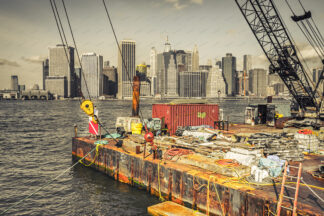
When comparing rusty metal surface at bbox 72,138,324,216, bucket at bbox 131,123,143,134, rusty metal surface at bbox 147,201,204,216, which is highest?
bucket at bbox 131,123,143,134

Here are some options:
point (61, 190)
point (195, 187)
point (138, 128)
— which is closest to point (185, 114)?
point (138, 128)

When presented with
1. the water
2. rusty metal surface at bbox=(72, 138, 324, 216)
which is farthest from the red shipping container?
the water

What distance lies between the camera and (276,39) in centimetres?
3962

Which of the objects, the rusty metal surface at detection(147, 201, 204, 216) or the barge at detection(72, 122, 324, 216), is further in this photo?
the rusty metal surface at detection(147, 201, 204, 216)

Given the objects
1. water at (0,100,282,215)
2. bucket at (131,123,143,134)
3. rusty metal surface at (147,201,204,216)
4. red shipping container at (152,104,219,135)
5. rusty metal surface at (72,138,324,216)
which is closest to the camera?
rusty metal surface at (72,138,324,216)

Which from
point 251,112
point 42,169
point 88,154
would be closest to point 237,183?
point 88,154

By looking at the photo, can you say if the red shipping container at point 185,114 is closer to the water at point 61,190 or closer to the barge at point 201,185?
the barge at point 201,185

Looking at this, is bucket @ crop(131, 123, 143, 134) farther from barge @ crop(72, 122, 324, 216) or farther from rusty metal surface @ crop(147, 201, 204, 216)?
rusty metal surface @ crop(147, 201, 204, 216)

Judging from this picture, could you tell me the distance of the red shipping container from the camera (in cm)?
2823

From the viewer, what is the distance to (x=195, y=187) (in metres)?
14.3

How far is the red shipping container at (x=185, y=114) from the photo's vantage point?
28234mm

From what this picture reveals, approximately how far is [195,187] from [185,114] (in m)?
15.3

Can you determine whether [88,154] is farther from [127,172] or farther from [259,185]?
[259,185]

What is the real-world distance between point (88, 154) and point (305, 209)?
19605 mm
